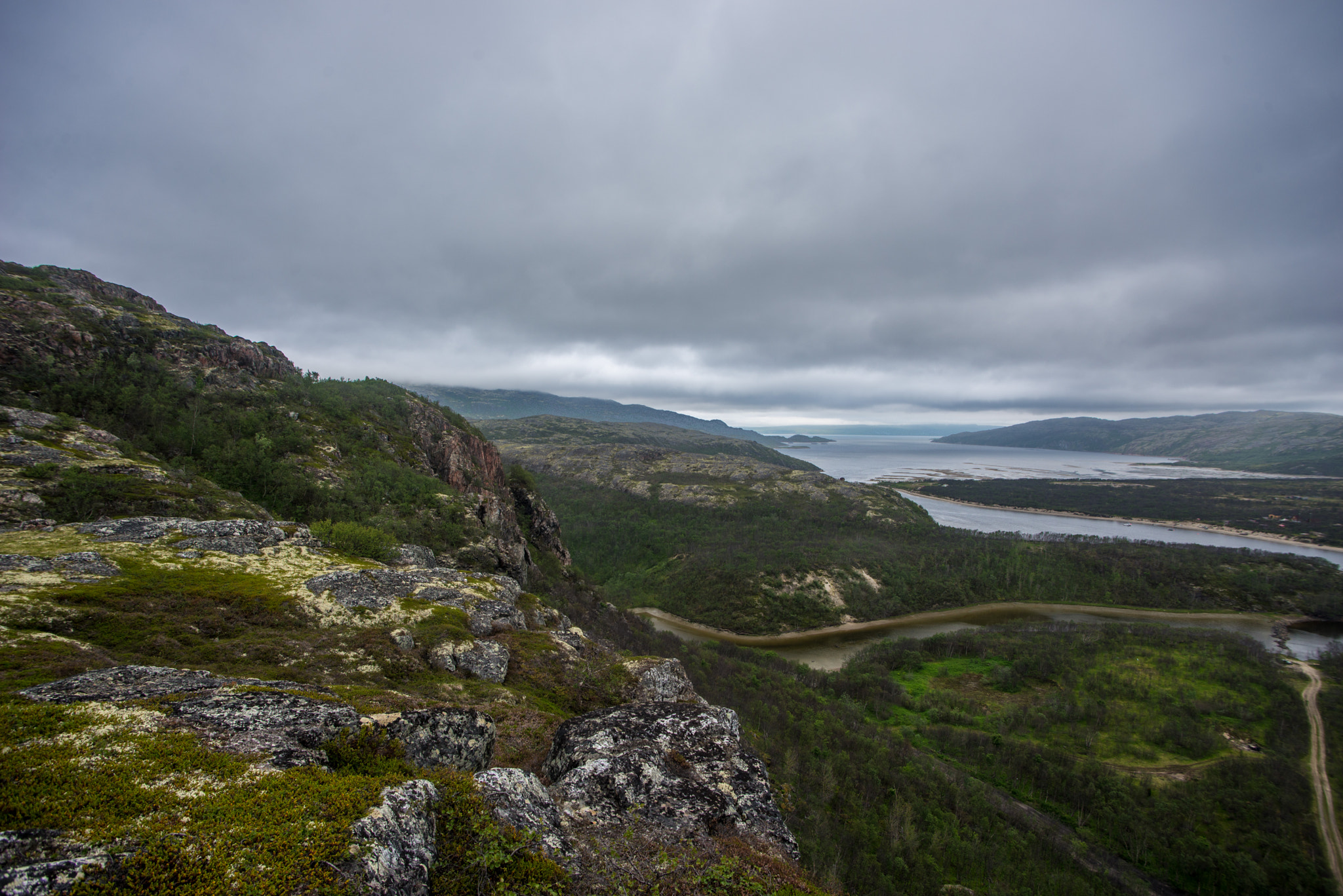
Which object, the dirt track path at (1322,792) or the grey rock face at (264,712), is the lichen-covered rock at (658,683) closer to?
the grey rock face at (264,712)

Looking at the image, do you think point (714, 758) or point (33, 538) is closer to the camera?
point (714, 758)

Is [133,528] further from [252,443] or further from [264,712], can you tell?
[252,443]

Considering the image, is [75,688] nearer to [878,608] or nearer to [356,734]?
[356,734]

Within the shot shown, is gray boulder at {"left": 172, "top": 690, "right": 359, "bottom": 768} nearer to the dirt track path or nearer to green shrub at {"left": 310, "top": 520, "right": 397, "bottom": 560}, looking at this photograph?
green shrub at {"left": 310, "top": 520, "right": 397, "bottom": 560}

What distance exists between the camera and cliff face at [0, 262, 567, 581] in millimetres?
30219

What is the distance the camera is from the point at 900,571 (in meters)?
126

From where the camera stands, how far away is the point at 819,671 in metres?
85.1

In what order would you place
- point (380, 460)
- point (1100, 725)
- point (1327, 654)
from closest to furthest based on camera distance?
point (380, 460) < point (1100, 725) < point (1327, 654)

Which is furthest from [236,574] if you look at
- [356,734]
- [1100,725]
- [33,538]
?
[1100,725]

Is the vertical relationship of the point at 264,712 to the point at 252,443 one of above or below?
below

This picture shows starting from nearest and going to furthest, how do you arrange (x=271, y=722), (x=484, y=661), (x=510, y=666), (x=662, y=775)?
1. (x=271, y=722)
2. (x=662, y=775)
3. (x=484, y=661)
4. (x=510, y=666)

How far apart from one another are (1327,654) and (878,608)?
8341cm

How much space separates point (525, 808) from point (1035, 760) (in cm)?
7965

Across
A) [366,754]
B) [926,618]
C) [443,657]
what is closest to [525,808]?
[366,754]
